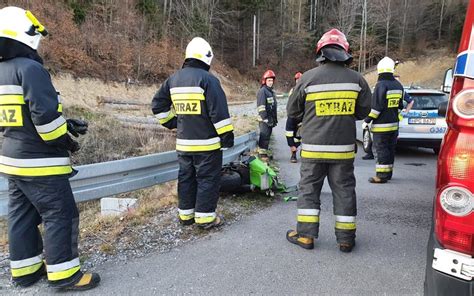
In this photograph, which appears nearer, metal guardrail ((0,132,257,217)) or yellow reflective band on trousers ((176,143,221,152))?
metal guardrail ((0,132,257,217))

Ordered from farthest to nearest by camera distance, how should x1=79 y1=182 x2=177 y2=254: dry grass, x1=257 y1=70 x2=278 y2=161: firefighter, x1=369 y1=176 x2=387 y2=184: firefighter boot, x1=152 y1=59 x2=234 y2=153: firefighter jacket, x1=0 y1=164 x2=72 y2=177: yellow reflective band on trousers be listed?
1. x1=257 y1=70 x2=278 y2=161: firefighter
2. x1=369 y1=176 x2=387 y2=184: firefighter boot
3. x1=152 y1=59 x2=234 y2=153: firefighter jacket
4. x1=79 y1=182 x2=177 y2=254: dry grass
5. x1=0 y1=164 x2=72 y2=177: yellow reflective band on trousers

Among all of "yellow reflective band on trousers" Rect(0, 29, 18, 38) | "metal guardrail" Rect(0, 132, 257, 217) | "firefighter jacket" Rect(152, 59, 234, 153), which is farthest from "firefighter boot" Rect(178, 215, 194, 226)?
"yellow reflective band on trousers" Rect(0, 29, 18, 38)

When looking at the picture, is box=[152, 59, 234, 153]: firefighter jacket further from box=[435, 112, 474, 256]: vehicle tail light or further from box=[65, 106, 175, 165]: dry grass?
box=[65, 106, 175, 165]: dry grass

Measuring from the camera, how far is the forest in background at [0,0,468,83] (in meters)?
25.7

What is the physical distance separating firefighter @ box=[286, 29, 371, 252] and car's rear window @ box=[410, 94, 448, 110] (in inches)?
214

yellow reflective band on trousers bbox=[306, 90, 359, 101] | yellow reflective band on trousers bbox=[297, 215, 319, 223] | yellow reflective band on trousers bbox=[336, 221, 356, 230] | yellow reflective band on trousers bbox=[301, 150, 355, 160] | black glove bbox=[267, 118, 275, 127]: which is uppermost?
yellow reflective band on trousers bbox=[306, 90, 359, 101]

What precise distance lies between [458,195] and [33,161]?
2781 mm

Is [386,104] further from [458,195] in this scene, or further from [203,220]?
[458,195]

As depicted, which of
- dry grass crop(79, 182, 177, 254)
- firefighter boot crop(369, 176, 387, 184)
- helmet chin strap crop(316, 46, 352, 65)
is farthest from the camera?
firefighter boot crop(369, 176, 387, 184)

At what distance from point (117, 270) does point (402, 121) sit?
7104 millimetres

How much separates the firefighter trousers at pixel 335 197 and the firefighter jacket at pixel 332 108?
0.11 meters

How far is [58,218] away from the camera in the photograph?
→ 288 centimetres

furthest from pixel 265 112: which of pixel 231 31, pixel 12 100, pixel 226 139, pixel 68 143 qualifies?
pixel 231 31

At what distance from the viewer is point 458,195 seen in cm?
168
